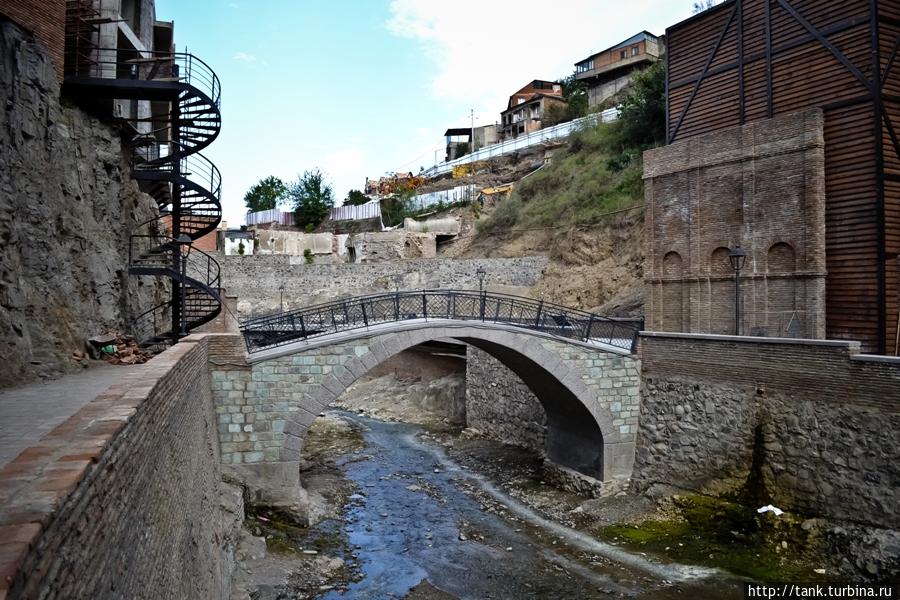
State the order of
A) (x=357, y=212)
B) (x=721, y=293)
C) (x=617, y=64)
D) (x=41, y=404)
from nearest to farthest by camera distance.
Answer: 1. (x=41, y=404)
2. (x=721, y=293)
3. (x=617, y=64)
4. (x=357, y=212)

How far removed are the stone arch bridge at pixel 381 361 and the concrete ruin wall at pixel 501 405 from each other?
7.77ft

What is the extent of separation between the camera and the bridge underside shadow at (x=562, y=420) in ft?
55.4

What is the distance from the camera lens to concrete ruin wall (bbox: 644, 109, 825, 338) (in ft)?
53.3

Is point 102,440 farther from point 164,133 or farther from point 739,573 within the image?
point 164,133

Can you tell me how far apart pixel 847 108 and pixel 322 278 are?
3031 cm

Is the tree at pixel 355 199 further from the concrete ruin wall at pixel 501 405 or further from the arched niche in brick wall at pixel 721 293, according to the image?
the arched niche in brick wall at pixel 721 293

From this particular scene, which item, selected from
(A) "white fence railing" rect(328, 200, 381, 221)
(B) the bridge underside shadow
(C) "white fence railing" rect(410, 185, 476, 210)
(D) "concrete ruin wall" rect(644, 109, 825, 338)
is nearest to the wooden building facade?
(D) "concrete ruin wall" rect(644, 109, 825, 338)

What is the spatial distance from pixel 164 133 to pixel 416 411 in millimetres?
15436

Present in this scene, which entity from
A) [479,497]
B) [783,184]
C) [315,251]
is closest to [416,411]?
[479,497]

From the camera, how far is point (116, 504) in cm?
397

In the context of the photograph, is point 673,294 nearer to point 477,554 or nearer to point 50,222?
point 477,554

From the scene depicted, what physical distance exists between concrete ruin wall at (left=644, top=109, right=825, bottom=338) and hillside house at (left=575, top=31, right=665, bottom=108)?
36532 millimetres

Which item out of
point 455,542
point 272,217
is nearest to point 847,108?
point 455,542

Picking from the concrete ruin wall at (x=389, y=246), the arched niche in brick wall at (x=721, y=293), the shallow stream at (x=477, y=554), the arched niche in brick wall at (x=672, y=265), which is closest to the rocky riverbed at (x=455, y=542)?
the shallow stream at (x=477, y=554)
